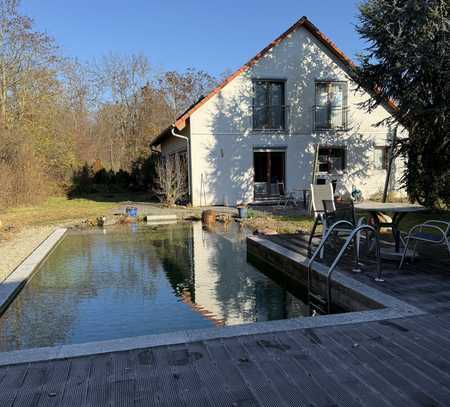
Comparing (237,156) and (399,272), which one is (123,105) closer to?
(237,156)

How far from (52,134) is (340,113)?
49.2ft

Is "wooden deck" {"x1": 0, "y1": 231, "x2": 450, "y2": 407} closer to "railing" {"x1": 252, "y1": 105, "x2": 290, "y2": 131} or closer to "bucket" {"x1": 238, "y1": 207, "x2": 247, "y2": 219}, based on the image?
"bucket" {"x1": 238, "y1": 207, "x2": 247, "y2": 219}

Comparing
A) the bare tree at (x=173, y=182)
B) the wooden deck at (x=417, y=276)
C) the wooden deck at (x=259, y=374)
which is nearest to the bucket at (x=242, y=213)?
the bare tree at (x=173, y=182)

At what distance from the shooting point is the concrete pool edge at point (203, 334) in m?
2.92

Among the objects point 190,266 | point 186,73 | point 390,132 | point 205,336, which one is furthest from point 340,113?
point 186,73

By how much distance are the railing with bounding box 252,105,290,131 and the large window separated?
2.08 meters

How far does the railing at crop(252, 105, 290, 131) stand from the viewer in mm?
17031

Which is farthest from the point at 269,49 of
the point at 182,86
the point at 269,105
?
the point at 182,86

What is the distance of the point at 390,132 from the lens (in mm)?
18031

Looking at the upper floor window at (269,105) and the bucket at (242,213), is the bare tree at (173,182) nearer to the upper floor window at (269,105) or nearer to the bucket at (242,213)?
the upper floor window at (269,105)

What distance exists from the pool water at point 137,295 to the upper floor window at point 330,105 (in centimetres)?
1063

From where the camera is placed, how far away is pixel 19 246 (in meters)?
8.54

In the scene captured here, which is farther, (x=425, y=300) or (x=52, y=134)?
(x=52, y=134)

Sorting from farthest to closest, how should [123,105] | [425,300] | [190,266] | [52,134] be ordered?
[123,105]
[52,134]
[190,266]
[425,300]
